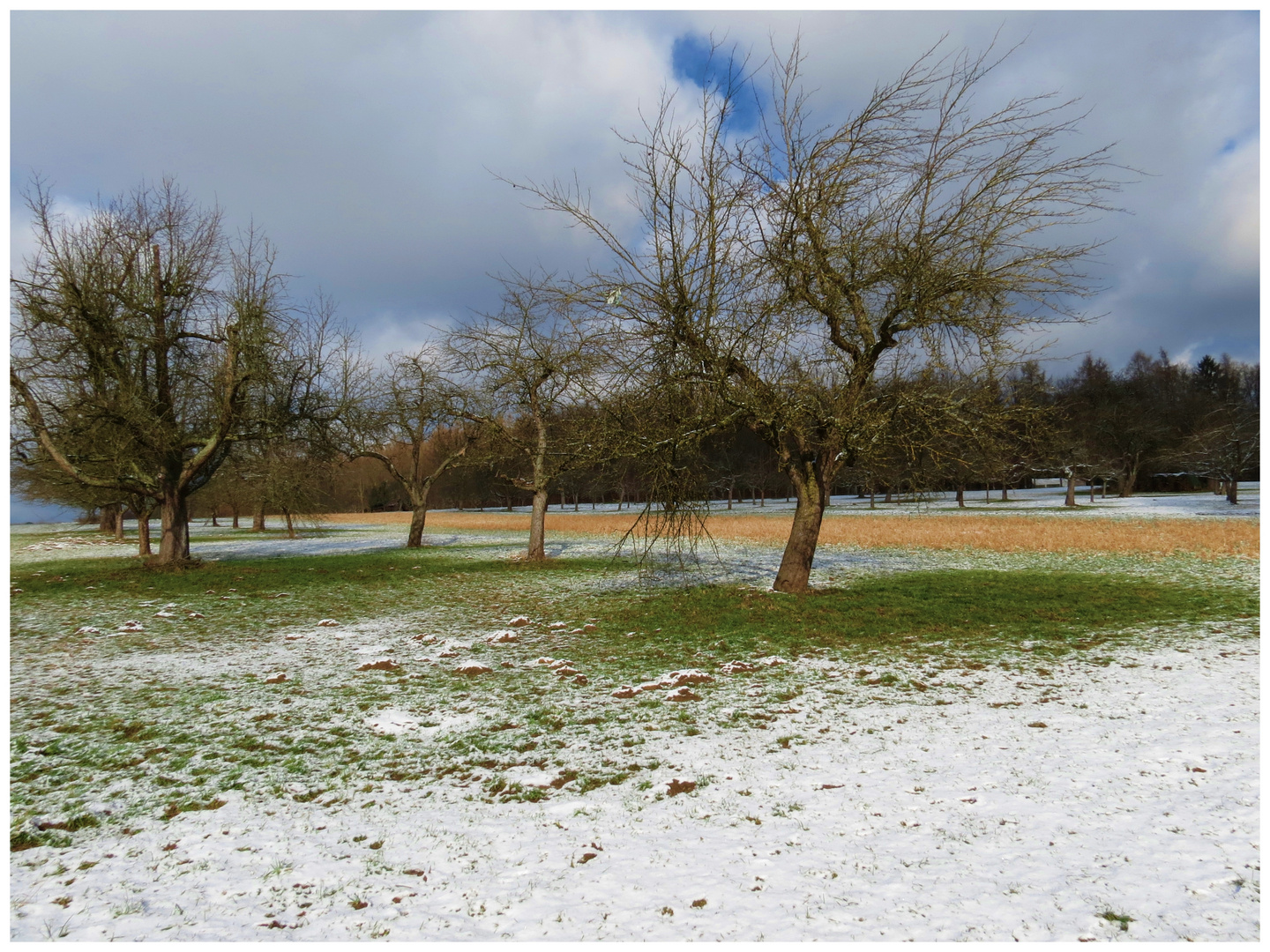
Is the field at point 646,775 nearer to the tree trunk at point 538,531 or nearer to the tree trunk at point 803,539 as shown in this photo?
the tree trunk at point 803,539

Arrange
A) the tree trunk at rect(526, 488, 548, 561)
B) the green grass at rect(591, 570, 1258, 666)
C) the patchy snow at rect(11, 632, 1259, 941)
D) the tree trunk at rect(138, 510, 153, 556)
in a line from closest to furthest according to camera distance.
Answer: the patchy snow at rect(11, 632, 1259, 941) < the green grass at rect(591, 570, 1258, 666) < the tree trunk at rect(526, 488, 548, 561) < the tree trunk at rect(138, 510, 153, 556)

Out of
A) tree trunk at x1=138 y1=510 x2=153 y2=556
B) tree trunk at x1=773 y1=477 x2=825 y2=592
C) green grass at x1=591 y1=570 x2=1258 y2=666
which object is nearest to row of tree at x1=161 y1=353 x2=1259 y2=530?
tree trunk at x1=773 y1=477 x2=825 y2=592

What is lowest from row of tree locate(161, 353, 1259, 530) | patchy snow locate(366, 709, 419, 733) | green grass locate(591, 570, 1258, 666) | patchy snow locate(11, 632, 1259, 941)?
green grass locate(591, 570, 1258, 666)

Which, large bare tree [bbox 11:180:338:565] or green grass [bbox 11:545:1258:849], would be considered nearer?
green grass [bbox 11:545:1258:849]

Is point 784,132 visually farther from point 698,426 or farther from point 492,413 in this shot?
point 492,413

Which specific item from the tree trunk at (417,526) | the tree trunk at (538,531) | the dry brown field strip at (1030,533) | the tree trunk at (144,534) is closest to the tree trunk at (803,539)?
the tree trunk at (538,531)

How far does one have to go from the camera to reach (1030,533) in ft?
87.7

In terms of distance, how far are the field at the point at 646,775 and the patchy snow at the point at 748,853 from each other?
21mm

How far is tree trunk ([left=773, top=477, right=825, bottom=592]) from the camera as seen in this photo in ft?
38.7

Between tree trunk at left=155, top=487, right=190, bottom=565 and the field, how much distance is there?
7176 mm

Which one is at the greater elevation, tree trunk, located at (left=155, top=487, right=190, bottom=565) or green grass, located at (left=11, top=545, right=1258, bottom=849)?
tree trunk, located at (left=155, top=487, right=190, bottom=565)

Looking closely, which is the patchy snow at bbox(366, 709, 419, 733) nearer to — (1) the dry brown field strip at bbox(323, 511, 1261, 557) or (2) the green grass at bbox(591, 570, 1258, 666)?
(2) the green grass at bbox(591, 570, 1258, 666)

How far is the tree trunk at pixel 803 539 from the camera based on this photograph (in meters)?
11.8

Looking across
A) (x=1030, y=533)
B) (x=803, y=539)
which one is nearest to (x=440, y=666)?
(x=803, y=539)
